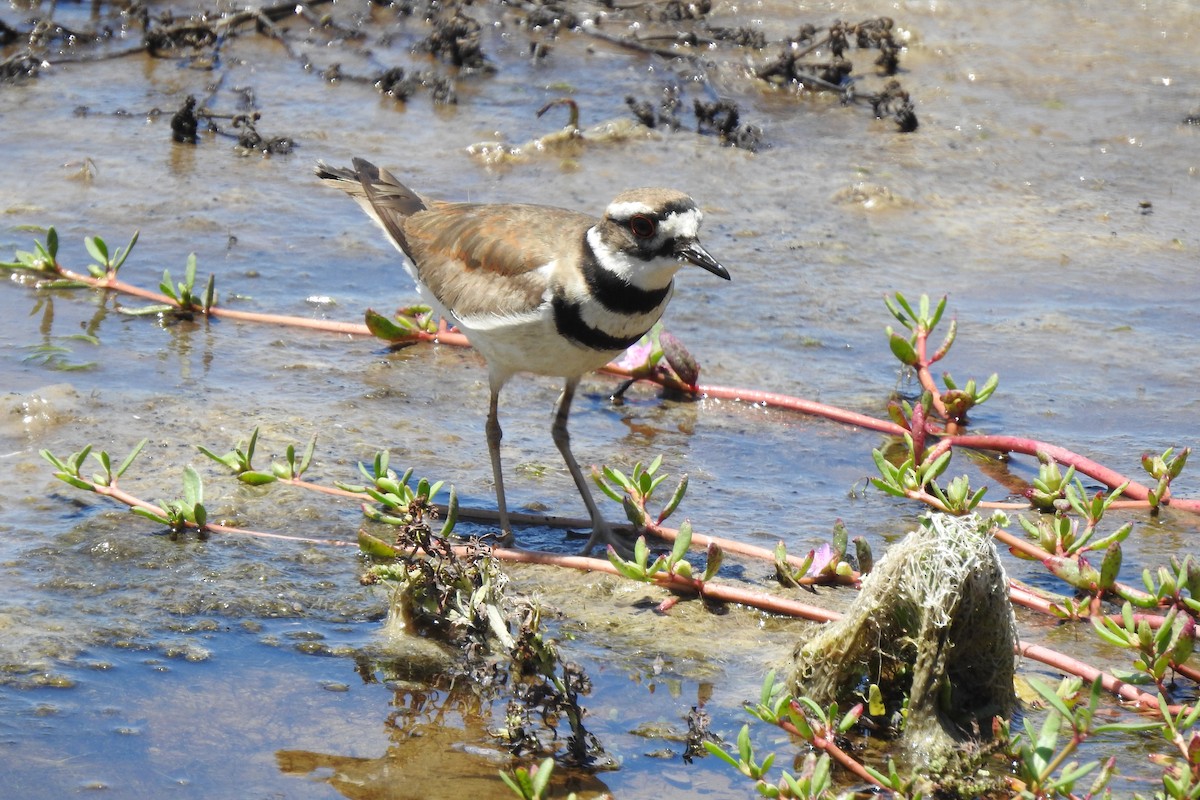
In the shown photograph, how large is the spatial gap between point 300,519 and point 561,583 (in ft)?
3.32

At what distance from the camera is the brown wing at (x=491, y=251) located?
219 inches

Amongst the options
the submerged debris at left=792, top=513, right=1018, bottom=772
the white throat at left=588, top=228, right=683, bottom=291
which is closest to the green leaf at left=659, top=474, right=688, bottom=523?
the white throat at left=588, top=228, right=683, bottom=291

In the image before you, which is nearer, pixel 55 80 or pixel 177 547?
pixel 177 547

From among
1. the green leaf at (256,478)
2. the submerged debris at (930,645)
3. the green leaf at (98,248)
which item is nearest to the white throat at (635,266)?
the green leaf at (256,478)

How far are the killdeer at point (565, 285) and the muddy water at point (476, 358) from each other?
58cm

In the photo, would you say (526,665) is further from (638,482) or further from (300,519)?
(300,519)

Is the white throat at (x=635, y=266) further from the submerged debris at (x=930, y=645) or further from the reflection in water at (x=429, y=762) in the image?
the reflection in water at (x=429, y=762)

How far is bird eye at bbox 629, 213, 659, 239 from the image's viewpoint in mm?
5336

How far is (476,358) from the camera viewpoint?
7.09 meters

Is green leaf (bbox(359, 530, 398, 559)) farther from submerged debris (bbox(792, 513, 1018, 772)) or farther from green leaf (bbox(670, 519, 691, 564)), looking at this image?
submerged debris (bbox(792, 513, 1018, 772))

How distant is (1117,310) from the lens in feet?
25.0

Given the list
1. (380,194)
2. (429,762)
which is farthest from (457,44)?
(429,762)

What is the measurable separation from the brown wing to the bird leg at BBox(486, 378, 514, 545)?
0.35 m

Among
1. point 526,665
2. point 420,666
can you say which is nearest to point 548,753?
point 526,665
